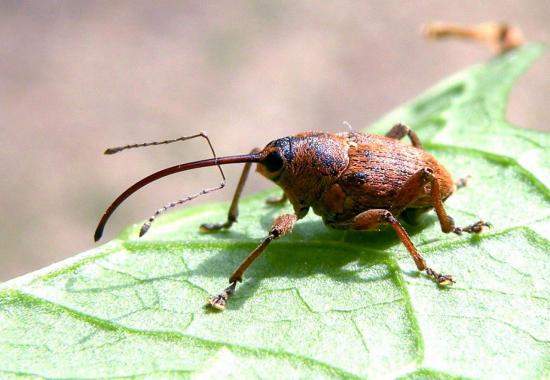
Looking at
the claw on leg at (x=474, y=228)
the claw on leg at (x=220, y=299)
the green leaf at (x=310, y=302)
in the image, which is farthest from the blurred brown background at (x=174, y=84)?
the claw on leg at (x=474, y=228)

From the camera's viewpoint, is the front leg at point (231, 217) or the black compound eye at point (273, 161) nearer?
the black compound eye at point (273, 161)

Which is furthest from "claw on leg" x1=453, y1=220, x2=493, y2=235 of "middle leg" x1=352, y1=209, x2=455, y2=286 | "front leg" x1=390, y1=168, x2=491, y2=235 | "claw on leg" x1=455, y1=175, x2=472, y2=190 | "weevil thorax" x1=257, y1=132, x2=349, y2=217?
Answer: "weevil thorax" x1=257, y1=132, x2=349, y2=217

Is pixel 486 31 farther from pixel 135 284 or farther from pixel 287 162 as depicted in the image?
pixel 135 284

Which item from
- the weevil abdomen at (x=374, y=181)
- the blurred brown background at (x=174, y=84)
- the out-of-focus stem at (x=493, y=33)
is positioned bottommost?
the blurred brown background at (x=174, y=84)

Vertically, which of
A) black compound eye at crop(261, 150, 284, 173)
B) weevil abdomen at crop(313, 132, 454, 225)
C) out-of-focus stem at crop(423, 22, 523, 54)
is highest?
out-of-focus stem at crop(423, 22, 523, 54)

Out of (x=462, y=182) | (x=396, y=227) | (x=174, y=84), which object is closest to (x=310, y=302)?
(x=396, y=227)

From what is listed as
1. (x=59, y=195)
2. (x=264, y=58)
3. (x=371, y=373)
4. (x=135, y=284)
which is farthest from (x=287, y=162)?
(x=264, y=58)

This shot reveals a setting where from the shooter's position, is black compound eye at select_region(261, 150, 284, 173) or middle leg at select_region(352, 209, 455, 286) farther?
black compound eye at select_region(261, 150, 284, 173)

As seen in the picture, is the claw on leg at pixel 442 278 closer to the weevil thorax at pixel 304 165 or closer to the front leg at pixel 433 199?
the front leg at pixel 433 199

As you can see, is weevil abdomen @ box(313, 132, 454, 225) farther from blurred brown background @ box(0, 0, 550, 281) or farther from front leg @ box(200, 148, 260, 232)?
blurred brown background @ box(0, 0, 550, 281)
